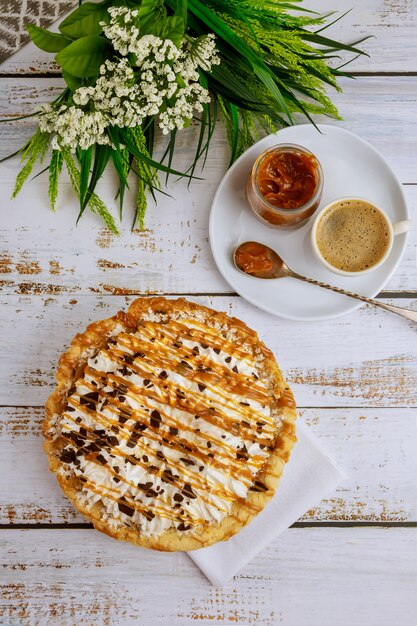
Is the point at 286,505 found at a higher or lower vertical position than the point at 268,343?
lower

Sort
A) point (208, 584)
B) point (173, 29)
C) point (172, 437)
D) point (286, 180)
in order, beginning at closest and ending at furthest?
point (173, 29)
point (172, 437)
point (286, 180)
point (208, 584)

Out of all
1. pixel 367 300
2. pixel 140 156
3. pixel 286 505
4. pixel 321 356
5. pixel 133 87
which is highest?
pixel 133 87

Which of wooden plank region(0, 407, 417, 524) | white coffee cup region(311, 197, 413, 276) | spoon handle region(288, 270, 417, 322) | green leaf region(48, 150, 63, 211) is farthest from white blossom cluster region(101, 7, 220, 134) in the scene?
wooden plank region(0, 407, 417, 524)

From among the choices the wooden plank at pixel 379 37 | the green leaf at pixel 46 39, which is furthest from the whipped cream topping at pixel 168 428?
the wooden plank at pixel 379 37

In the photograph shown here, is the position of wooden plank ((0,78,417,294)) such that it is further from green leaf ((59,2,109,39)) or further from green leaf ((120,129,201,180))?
green leaf ((59,2,109,39))

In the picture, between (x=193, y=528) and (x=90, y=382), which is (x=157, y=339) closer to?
(x=90, y=382)

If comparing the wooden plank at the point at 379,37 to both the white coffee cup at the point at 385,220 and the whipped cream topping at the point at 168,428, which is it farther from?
the whipped cream topping at the point at 168,428

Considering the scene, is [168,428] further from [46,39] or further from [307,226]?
[46,39]

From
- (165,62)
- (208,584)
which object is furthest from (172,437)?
(165,62)
